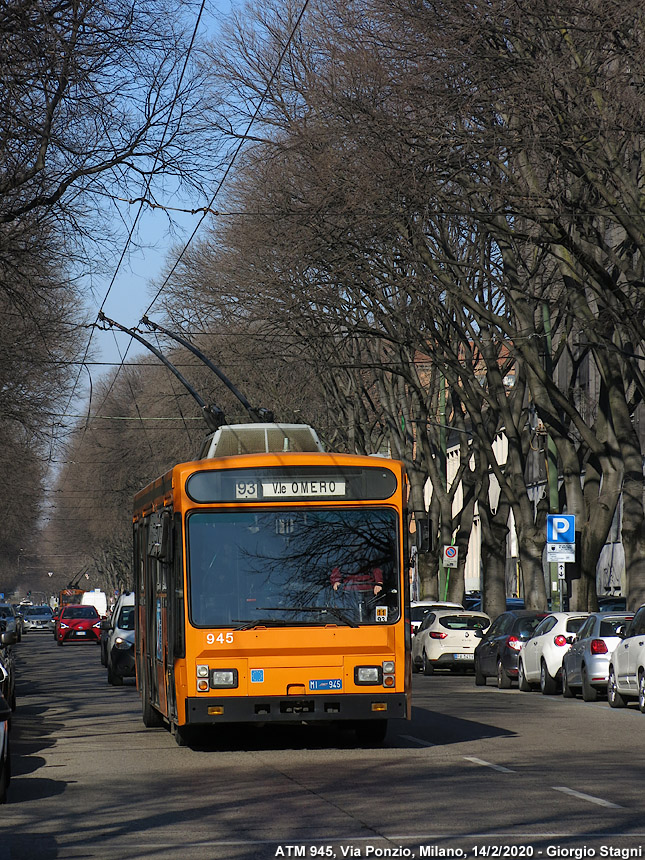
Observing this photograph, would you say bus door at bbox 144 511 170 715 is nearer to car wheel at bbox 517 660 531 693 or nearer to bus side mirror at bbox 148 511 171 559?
bus side mirror at bbox 148 511 171 559

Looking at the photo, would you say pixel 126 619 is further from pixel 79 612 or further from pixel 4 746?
pixel 79 612

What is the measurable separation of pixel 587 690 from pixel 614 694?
157cm

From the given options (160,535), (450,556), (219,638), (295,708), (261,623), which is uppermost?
(450,556)

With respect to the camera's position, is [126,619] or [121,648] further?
[126,619]

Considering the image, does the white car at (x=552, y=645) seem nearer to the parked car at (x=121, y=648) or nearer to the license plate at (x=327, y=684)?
the parked car at (x=121, y=648)

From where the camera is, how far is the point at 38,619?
9600 cm

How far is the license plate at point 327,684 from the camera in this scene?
49.0 feet

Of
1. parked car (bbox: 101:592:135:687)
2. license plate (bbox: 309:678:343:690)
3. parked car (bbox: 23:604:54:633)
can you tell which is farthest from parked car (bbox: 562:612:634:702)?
parked car (bbox: 23:604:54:633)

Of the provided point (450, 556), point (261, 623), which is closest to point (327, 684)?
point (261, 623)

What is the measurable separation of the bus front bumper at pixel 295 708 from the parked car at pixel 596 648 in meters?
9.02

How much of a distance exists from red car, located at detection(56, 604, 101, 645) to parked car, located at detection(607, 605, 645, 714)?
39094mm

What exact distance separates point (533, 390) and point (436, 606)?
9.44 meters

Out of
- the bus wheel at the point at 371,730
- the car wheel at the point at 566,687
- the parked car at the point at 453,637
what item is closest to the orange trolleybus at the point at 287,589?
the bus wheel at the point at 371,730

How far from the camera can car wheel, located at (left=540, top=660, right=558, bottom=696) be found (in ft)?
85.6
